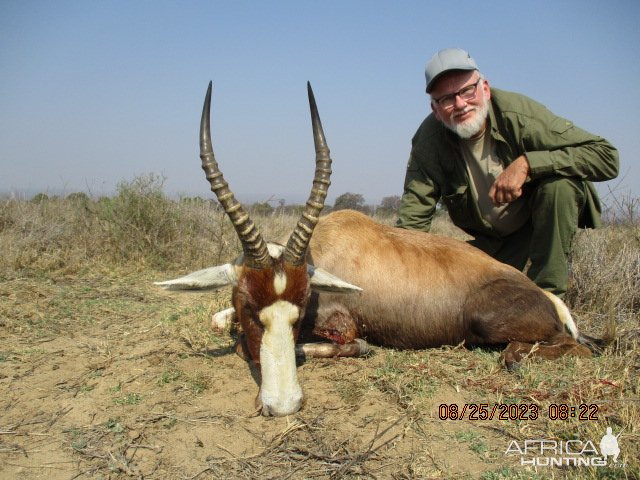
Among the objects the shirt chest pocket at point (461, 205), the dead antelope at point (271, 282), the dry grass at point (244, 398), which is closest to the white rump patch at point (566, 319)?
the dry grass at point (244, 398)

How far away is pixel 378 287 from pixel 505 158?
2.41 m

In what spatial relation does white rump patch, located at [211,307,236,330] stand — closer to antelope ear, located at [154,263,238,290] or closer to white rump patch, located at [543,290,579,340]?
antelope ear, located at [154,263,238,290]

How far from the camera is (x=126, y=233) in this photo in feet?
29.5

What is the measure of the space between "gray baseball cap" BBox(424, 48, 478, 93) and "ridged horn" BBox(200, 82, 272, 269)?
293 centimetres

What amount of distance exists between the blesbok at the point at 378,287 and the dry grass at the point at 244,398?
0.23 meters

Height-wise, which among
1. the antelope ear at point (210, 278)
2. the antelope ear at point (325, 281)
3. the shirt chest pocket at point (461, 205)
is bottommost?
the antelope ear at point (325, 281)

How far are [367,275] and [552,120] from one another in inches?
114

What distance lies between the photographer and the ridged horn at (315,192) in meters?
3.84

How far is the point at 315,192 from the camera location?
394 cm

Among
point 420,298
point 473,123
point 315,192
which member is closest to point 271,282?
point 315,192

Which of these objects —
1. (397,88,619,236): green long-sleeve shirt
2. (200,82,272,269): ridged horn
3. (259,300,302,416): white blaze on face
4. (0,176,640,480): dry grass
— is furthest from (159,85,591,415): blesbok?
(397,88,619,236): green long-sleeve shirt

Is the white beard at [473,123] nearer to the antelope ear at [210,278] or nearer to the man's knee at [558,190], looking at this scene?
the man's knee at [558,190]

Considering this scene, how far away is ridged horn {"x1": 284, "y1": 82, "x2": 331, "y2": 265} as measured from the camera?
3842 mm

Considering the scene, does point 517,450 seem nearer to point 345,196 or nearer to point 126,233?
point 126,233
